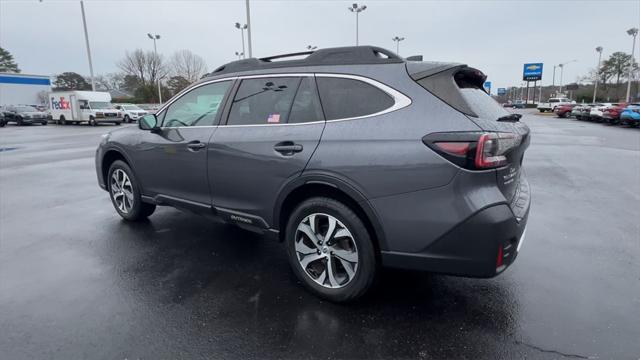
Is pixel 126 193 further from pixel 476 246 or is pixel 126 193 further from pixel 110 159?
pixel 476 246

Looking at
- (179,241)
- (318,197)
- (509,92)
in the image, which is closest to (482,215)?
(318,197)

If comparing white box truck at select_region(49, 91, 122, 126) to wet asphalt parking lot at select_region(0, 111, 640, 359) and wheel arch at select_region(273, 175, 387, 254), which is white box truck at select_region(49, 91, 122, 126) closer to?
wet asphalt parking lot at select_region(0, 111, 640, 359)

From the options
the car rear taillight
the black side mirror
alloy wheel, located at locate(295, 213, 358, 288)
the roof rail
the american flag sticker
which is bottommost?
alloy wheel, located at locate(295, 213, 358, 288)

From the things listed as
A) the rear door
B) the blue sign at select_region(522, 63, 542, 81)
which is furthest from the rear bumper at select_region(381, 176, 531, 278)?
the blue sign at select_region(522, 63, 542, 81)

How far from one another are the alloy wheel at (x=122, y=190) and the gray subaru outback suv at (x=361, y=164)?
4.90ft

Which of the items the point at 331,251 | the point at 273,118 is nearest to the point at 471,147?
the point at 331,251

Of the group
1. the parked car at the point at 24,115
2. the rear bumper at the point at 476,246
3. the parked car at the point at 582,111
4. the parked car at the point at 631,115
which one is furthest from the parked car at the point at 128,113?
the parked car at the point at 582,111

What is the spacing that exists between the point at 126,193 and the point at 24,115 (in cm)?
3339

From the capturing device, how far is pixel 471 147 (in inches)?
95.5

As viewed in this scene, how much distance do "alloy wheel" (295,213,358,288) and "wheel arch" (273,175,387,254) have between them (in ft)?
0.54

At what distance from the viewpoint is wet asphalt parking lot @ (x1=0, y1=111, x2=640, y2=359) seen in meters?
2.57

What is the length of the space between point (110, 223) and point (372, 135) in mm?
4117

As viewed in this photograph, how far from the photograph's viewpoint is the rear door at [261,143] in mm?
3092

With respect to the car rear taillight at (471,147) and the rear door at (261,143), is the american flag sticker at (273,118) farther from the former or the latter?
the car rear taillight at (471,147)
